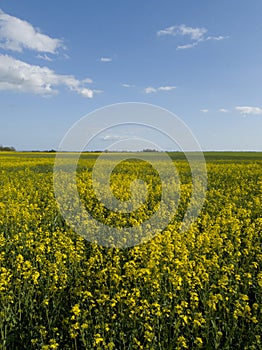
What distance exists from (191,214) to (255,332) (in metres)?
5.44

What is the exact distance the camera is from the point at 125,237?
6.93m

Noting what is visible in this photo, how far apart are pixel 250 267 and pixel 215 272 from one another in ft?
2.74

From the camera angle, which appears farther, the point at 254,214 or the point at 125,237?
the point at 254,214

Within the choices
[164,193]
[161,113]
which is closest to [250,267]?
[161,113]

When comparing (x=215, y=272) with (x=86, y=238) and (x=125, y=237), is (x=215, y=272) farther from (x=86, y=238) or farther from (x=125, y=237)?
(x=86, y=238)

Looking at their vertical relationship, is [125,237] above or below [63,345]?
above

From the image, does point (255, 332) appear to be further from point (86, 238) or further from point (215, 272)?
point (86, 238)

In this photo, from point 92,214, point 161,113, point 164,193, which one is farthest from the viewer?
point 164,193

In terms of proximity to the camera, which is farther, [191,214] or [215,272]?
[191,214]

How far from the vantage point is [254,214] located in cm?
940

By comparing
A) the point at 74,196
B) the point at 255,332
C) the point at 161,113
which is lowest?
the point at 255,332

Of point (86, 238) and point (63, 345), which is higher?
point (86, 238)

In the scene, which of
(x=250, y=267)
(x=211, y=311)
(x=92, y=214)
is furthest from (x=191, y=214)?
(x=211, y=311)

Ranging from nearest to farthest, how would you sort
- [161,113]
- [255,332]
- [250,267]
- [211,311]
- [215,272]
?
[255,332]
[211,311]
[215,272]
[250,267]
[161,113]
